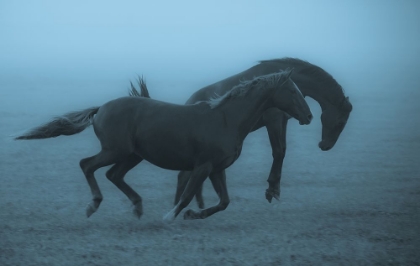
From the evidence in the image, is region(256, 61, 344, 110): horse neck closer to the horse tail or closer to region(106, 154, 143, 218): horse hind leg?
region(106, 154, 143, 218): horse hind leg

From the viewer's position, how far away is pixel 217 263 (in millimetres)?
4828

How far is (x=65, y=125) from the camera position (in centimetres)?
588

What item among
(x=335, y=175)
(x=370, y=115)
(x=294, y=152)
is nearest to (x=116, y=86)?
(x=370, y=115)

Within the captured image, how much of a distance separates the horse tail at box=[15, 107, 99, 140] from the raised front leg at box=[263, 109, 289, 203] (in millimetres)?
1689

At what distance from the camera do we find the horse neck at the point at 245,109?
5.58m

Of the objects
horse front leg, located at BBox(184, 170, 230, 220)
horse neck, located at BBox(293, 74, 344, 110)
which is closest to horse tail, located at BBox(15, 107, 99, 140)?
horse front leg, located at BBox(184, 170, 230, 220)

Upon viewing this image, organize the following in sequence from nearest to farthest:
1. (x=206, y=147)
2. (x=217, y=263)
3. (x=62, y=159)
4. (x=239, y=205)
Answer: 1. (x=217, y=263)
2. (x=206, y=147)
3. (x=239, y=205)
4. (x=62, y=159)

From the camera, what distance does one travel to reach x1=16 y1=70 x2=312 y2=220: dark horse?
548 centimetres

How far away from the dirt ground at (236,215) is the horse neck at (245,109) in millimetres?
920

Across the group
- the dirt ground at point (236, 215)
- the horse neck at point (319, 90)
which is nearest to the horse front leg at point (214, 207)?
the dirt ground at point (236, 215)

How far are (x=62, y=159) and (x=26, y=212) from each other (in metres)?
3.46

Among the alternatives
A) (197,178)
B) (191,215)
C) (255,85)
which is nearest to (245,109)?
(255,85)

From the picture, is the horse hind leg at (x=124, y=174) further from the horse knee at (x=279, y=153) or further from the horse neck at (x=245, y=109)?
the horse knee at (x=279, y=153)

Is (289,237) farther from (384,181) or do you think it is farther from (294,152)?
(294,152)
